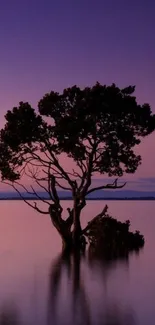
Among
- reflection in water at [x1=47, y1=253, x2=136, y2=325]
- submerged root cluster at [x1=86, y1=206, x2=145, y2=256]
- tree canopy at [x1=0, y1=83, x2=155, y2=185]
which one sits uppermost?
tree canopy at [x1=0, y1=83, x2=155, y2=185]

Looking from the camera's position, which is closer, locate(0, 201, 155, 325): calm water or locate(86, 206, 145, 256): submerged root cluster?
locate(0, 201, 155, 325): calm water

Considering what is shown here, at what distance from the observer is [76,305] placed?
19000 mm

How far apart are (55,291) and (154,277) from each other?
6.41m

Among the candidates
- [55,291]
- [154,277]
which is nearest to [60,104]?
[154,277]

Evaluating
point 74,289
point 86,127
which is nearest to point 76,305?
point 74,289

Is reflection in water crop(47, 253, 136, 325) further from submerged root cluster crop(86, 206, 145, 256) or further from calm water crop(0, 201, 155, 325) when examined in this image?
submerged root cluster crop(86, 206, 145, 256)

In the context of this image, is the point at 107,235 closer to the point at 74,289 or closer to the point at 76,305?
the point at 74,289

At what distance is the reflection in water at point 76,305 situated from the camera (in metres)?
16.3

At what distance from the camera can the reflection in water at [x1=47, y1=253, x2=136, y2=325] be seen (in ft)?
53.6

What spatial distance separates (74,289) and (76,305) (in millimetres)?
3889

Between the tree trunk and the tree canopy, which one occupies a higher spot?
the tree canopy

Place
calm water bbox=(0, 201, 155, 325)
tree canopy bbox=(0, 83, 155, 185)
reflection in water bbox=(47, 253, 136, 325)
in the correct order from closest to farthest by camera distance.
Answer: reflection in water bbox=(47, 253, 136, 325)
calm water bbox=(0, 201, 155, 325)
tree canopy bbox=(0, 83, 155, 185)

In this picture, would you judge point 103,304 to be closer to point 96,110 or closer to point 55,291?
point 55,291

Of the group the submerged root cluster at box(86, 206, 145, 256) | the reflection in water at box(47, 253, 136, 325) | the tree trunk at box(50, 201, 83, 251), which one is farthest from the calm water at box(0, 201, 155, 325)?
the submerged root cluster at box(86, 206, 145, 256)
